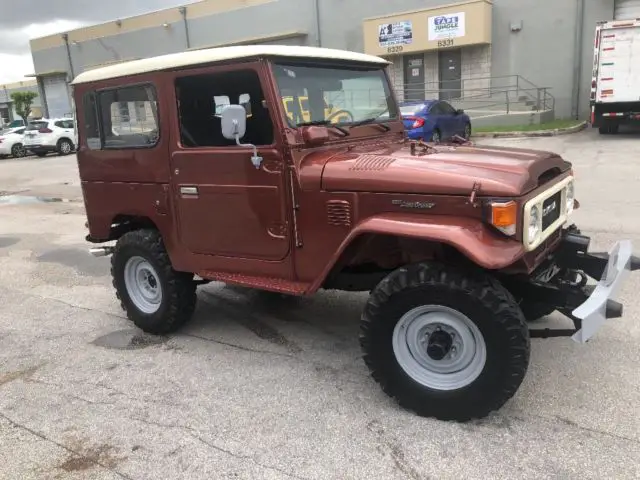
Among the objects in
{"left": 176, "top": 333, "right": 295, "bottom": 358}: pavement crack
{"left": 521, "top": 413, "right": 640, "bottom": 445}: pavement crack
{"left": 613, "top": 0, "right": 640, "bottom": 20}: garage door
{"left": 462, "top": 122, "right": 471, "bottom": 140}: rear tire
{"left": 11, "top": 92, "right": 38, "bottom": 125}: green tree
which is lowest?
{"left": 521, "top": 413, "right": 640, "bottom": 445}: pavement crack

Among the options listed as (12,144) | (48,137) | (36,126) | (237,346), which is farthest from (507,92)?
(237,346)

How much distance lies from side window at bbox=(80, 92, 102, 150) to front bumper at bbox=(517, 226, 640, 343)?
134 inches

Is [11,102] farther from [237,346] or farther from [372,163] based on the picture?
[372,163]

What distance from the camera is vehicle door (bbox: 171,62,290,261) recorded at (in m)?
3.72

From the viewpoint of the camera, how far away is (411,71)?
82.1 feet

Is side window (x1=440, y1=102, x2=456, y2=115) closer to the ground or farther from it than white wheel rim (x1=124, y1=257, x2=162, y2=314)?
farther from it

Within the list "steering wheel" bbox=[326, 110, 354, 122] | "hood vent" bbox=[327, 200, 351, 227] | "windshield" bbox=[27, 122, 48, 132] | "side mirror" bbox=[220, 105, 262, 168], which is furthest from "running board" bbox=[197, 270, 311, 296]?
"windshield" bbox=[27, 122, 48, 132]

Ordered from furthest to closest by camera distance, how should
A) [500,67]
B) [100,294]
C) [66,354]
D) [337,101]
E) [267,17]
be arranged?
[267,17] < [500,67] < [100,294] < [66,354] < [337,101]

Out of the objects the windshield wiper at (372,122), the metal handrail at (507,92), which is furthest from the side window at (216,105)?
the metal handrail at (507,92)

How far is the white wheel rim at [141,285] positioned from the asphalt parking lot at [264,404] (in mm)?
285

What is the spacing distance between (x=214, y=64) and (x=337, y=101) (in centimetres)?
88

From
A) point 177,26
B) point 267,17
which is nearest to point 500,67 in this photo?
point 267,17

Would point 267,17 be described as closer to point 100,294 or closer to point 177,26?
point 177,26

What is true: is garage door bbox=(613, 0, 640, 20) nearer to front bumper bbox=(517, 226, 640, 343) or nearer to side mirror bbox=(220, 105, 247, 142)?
front bumper bbox=(517, 226, 640, 343)
